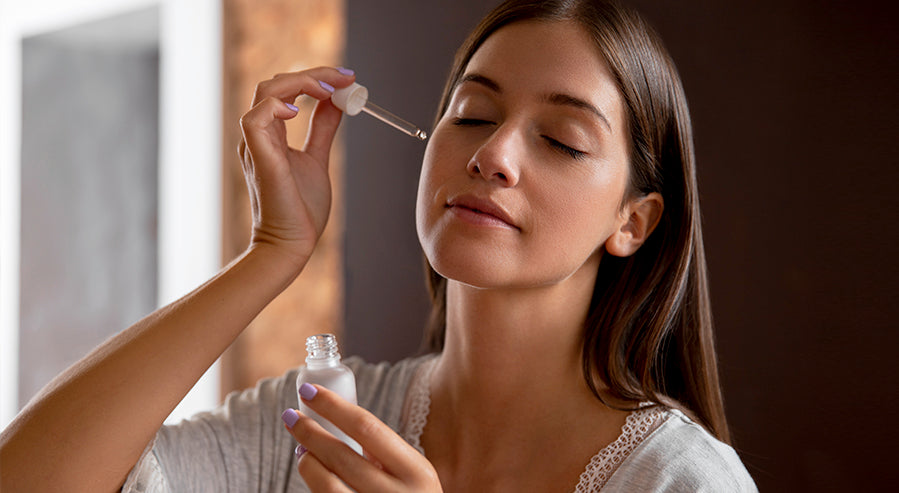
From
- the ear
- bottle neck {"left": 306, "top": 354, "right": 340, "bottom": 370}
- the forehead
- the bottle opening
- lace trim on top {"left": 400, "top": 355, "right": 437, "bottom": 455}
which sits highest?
the forehead

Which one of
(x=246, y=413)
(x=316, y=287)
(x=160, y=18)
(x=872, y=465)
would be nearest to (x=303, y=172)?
(x=246, y=413)

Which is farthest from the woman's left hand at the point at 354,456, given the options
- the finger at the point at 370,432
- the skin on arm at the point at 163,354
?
the skin on arm at the point at 163,354

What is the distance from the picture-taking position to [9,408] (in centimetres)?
264

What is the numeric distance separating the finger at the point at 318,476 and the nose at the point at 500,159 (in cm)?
40

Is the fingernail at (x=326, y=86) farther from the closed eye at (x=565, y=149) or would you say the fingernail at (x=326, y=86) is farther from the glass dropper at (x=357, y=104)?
the closed eye at (x=565, y=149)

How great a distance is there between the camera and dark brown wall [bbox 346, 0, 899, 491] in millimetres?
1139

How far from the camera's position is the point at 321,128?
1139 mm

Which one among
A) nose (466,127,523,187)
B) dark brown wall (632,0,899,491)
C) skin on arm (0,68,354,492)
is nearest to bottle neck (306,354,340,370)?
skin on arm (0,68,354,492)

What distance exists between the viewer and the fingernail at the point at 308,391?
29.4 inches

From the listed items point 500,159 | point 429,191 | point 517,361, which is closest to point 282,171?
point 429,191

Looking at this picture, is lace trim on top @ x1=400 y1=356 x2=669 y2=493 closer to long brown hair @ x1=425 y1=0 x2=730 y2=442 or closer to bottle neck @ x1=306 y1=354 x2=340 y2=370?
long brown hair @ x1=425 y1=0 x2=730 y2=442

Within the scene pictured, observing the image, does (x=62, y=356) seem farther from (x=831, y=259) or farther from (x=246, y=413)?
(x=831, y=259)

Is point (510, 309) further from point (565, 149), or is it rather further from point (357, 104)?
point (357, 104)

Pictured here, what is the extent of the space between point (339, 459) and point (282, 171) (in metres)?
0.45
